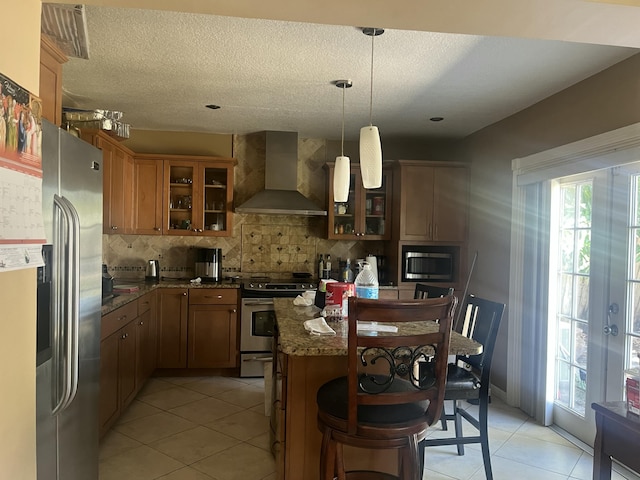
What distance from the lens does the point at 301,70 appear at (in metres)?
2.99

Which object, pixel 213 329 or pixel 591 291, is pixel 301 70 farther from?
pixel 213 329

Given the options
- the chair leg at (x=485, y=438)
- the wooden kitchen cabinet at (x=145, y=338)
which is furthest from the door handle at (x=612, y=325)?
the wooden kitchen cabinet at (x=145, y=338)

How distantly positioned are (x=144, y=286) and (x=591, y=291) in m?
3.65

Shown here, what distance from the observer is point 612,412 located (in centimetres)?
160

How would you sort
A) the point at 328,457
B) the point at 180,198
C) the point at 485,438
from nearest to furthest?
the point at 328,457 → the point at 485,438 → the point at 180,198

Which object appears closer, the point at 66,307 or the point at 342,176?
the point at 66,307

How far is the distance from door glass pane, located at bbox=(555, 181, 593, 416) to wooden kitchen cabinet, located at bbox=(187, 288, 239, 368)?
113 inches

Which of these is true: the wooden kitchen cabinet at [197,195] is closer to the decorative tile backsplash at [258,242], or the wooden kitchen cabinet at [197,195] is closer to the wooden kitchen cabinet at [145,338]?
the decorative tile backsplash at [258,242]

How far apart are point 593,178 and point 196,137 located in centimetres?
379

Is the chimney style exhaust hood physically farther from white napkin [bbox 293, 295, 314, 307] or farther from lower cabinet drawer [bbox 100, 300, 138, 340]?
white napkin [bbox 293, 295, 314, 307]

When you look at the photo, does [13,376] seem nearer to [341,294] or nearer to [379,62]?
[341,294]

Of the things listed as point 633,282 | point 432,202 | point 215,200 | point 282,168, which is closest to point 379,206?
point 432,202

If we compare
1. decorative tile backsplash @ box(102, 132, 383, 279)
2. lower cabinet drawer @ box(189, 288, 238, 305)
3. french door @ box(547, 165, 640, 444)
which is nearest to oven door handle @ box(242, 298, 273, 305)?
lower cabinet drawer @ box(189, 288, 238, 305)

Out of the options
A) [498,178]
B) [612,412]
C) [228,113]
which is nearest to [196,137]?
[228,113]
